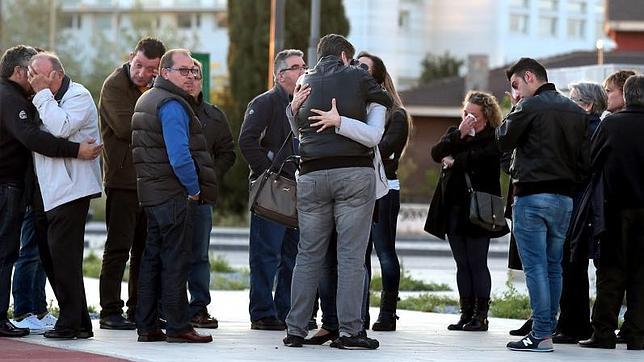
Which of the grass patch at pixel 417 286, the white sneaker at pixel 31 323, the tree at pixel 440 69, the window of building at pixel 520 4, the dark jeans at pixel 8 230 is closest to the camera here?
the dark jeans at pixel 8 230

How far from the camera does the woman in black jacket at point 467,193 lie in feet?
40.3

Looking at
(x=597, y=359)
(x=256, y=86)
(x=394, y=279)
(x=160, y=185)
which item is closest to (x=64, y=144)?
(x=160, y=185)

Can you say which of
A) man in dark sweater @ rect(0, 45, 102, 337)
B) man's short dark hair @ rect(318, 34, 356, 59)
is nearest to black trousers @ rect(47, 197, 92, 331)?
man in dark sweater @ rect(0, 45, 102, 337)

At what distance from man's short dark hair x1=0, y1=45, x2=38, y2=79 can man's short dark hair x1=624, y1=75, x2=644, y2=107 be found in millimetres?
4383

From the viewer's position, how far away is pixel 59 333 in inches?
410

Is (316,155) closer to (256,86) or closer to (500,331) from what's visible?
(500,331)

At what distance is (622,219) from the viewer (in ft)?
35.8

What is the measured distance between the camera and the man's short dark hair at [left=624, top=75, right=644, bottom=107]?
426 inches

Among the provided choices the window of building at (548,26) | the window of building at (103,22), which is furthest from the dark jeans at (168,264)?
the window of building at (548,26)

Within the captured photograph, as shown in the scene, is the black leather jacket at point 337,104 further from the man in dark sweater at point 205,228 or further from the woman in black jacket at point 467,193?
the woman in black jacket at point 467,193

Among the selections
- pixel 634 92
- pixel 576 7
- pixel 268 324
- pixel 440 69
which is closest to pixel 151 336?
pixel 268 324

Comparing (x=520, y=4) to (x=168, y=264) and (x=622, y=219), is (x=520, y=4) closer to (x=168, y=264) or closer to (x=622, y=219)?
(x=622, y=219)

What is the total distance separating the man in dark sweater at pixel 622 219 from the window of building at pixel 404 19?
7648 cm

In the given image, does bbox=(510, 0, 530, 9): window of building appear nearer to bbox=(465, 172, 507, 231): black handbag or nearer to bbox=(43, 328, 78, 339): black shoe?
bbox=(465, 172, 507, 231): black handbag
